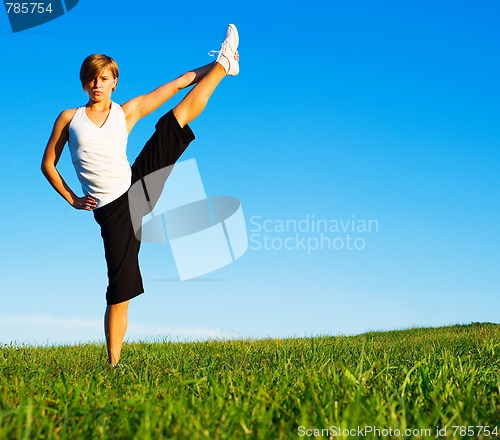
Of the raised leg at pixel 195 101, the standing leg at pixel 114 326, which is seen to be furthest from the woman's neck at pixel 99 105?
the standing leg at pixel 114 326

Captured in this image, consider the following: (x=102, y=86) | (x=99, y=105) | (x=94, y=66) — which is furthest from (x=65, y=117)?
(x=94, y=66)

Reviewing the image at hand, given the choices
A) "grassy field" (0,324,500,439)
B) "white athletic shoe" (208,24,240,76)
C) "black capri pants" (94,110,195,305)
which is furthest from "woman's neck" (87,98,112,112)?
"grassy field" (0,324,500,439)

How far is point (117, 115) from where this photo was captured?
5488 millimetres

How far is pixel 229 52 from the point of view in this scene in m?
5.79

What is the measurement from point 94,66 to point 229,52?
1355 millimetres

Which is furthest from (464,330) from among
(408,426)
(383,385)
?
(408,426)

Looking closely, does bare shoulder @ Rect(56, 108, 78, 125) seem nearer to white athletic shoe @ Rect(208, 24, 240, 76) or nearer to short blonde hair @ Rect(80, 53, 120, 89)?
short blonde hair @ Rect(80, 53, 120, 89)

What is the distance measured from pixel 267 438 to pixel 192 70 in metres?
4.32

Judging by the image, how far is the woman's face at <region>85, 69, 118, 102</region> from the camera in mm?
5305

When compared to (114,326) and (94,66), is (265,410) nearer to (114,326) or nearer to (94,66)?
(114,326)

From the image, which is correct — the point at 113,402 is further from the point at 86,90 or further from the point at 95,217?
the point at 86,90

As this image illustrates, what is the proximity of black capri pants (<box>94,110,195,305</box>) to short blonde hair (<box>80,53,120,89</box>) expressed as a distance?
70 centimetres

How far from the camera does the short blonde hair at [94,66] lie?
5227 millimetres

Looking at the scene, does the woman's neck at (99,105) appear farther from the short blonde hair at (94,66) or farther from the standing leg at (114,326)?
the standing leg at (114,326)
